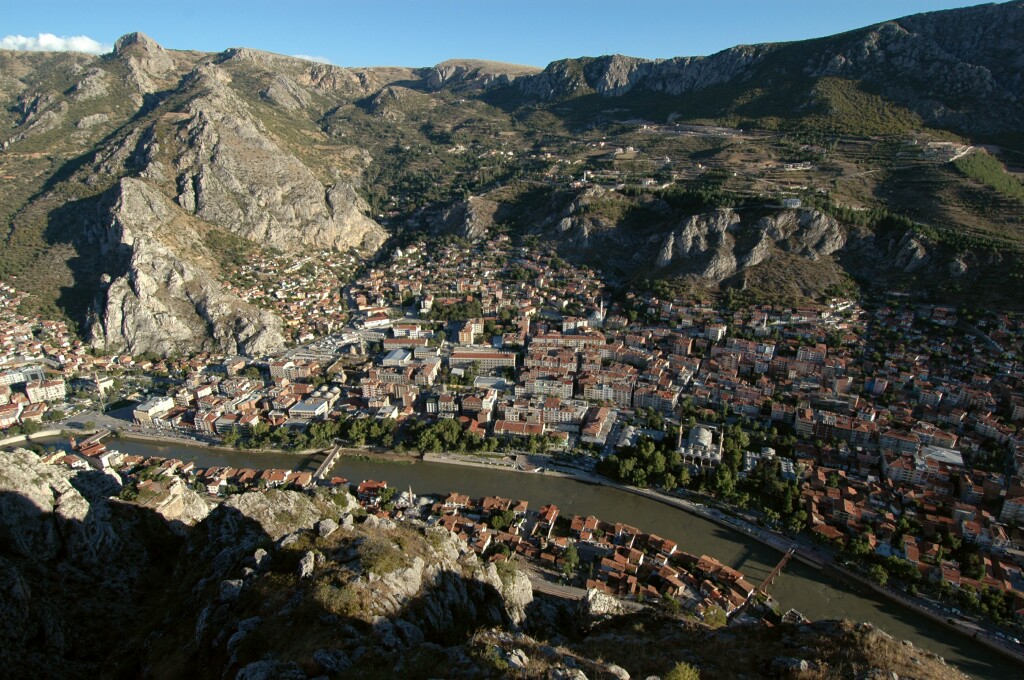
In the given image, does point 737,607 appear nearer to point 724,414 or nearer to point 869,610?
point 869,610

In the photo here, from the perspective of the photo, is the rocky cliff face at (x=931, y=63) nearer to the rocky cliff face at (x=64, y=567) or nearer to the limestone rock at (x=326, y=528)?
the limestone rock at (x=326, y=528)

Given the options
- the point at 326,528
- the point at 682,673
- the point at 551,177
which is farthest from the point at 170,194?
the point at 682,673

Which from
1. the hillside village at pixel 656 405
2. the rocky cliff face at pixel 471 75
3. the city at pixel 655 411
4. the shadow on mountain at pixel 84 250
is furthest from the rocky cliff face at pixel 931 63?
the shadow on mountain at pixel 84 250

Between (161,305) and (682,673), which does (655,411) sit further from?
(161,305)

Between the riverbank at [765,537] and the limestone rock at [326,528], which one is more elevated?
the limestone rock at [326,528]

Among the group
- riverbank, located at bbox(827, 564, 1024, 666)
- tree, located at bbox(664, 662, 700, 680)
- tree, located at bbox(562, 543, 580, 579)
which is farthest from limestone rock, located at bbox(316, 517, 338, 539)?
riverbank, located at bbox(827, 564, 1024, 666)

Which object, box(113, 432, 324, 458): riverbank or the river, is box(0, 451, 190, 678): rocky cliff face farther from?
box(113, 432, 324, 458): riverbank
